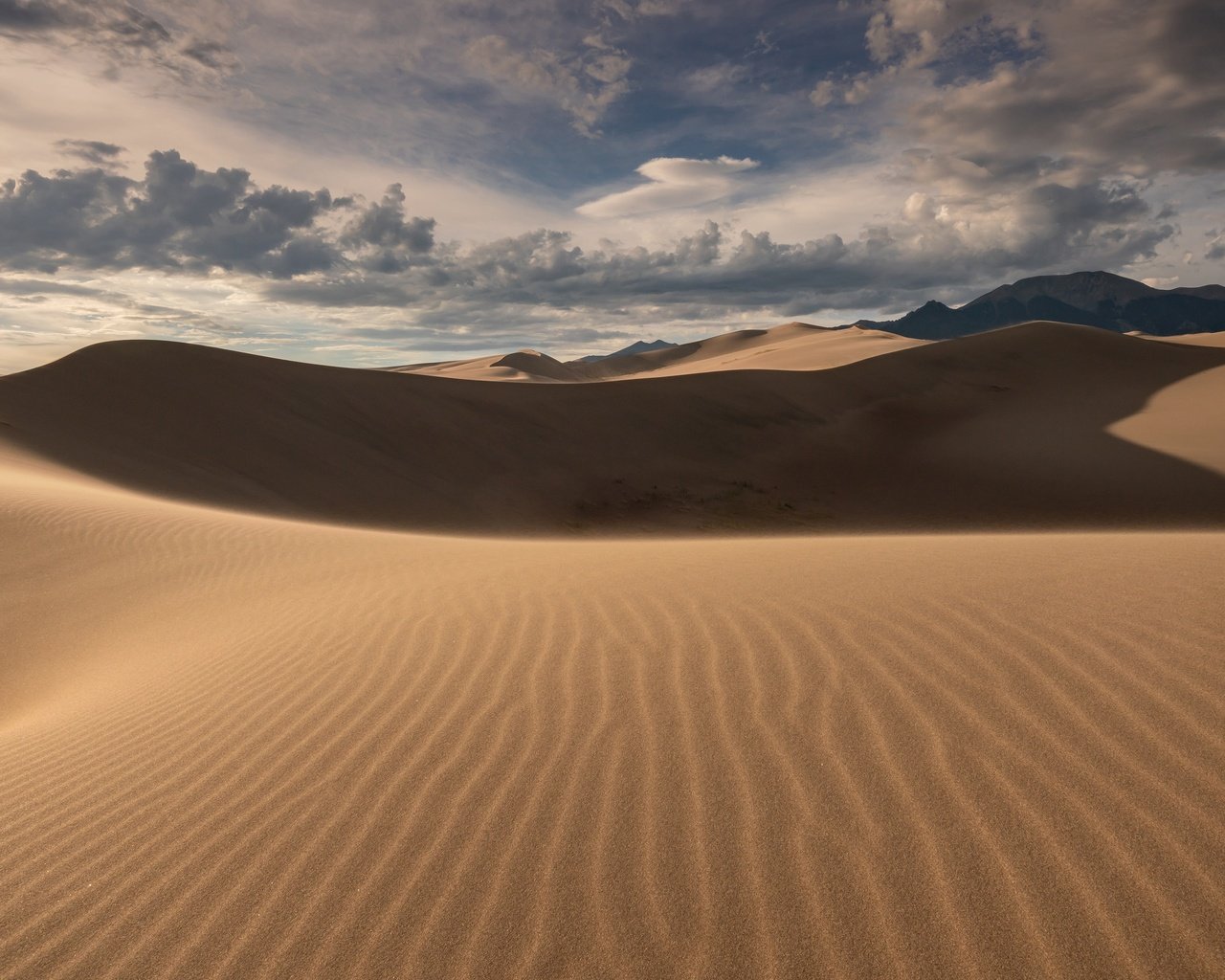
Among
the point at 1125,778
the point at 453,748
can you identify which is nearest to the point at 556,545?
the point at 453,748

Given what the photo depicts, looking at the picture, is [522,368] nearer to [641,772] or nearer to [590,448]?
[590,448]

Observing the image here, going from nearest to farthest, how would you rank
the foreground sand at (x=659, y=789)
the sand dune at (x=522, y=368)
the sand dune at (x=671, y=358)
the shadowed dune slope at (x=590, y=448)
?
the foreground sand at (x=659, y=789) → the shadowed dune slope at (x=590, y=448) → the sand dune at (x=671, y=358) → the sand dune at (x=522, y=368)

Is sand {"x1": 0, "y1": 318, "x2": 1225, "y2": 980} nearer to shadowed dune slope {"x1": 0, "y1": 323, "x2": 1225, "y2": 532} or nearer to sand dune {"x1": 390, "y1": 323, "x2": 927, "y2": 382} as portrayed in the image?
shadowed dune slope {"x1": 0, "y1": 323, "x2": 1225, "y2": 532}

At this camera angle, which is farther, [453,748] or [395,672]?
[395,672]

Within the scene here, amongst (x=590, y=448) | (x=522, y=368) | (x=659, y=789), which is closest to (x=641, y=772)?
(x=659, y=789)

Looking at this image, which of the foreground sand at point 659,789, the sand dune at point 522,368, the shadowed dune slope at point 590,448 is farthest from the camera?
the sand dune at point 522,368

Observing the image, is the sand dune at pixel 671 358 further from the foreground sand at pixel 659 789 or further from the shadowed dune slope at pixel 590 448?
the foreground sand at pixel 659 789

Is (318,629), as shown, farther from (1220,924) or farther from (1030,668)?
(1220,924)

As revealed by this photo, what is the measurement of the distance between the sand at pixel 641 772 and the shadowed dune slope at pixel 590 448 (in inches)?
420

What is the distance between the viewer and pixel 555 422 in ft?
86.6

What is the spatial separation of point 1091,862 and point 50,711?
5.99 metres

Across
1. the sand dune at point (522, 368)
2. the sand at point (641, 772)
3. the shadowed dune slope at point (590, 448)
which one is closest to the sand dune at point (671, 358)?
the sand dune at point (522, 368)

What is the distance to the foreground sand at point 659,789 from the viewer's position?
240cm

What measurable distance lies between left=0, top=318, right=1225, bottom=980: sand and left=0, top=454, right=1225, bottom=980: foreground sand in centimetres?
1
